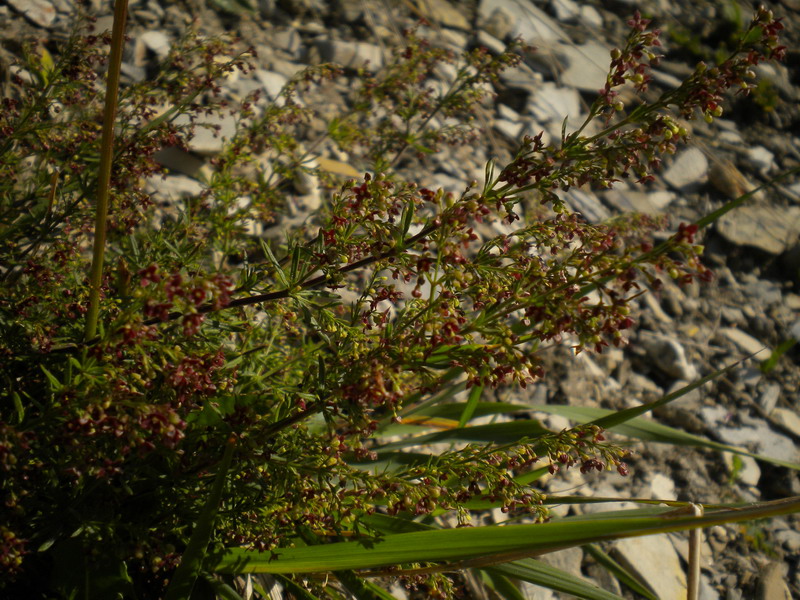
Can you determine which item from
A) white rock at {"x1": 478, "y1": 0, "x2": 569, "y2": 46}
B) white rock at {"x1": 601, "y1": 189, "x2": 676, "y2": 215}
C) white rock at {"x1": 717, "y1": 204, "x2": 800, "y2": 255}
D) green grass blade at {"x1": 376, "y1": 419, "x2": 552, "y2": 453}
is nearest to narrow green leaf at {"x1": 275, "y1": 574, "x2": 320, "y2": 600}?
green grass blade at {"x1": 376, "y1": 419, "x2": 552, "y2": 453}

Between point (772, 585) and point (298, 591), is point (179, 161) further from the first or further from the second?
point (772, 585)

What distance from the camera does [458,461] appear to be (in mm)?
1754

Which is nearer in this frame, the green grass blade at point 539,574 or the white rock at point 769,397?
the green grass blade at point 539,574

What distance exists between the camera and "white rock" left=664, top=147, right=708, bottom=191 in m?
5.48

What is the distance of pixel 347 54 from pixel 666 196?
2.60 m

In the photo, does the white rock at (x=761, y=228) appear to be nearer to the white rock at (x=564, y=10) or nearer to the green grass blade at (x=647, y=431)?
the white rock at (x=564, y=10)

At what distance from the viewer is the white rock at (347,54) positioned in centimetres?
482

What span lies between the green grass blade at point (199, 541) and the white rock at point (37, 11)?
10.3ft

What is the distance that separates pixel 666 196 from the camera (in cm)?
533

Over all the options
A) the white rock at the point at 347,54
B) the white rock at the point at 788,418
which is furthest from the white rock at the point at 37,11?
the white rock at the point at 788,418

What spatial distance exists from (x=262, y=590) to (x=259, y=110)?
286 centimetres

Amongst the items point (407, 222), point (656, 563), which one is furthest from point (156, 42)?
point (656, 563)

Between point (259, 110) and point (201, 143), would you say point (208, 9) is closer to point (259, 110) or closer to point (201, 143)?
point (259, 110)

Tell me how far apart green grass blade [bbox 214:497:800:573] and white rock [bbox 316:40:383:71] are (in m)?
3.58
